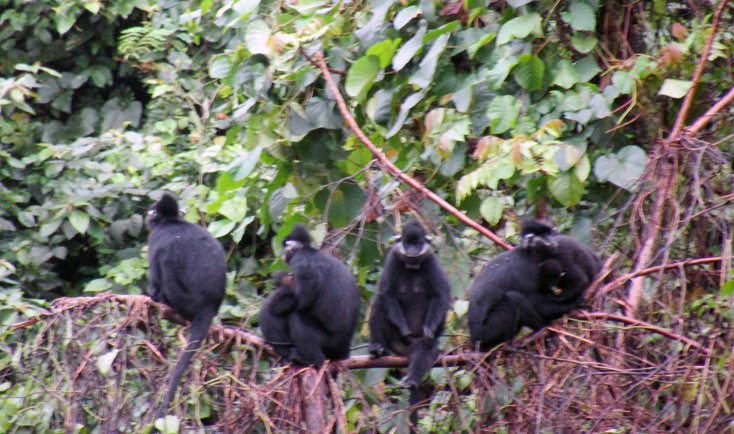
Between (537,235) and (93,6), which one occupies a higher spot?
(93,6)

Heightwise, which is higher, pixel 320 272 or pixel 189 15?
pixel 189 15

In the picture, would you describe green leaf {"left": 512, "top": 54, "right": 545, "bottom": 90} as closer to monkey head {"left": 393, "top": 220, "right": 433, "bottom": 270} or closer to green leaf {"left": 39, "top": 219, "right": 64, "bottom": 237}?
monkey head {"left": 393, "top": 220, "right": 433, "bottom": 270}

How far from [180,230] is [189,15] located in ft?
6.28

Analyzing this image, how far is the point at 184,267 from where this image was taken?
6.26 metres

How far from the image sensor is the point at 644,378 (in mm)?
4145

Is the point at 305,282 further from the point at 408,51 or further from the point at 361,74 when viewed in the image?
the point at 408,51

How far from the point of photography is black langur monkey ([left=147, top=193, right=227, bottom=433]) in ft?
19.8

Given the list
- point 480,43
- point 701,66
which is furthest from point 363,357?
point 701,66

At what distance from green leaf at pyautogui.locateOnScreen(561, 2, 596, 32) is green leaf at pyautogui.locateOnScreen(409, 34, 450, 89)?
87cm

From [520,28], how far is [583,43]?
0.62 m

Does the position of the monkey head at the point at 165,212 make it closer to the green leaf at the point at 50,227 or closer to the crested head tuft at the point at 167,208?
the crested head tuft at the point at 167,208

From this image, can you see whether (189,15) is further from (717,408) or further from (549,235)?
(717,408)

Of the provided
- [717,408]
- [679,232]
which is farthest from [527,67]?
[717,408]

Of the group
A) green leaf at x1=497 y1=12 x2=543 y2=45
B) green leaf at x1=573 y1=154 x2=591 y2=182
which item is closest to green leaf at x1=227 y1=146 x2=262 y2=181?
green leaf at x1=497 y1=12 x2=543 y2=45
